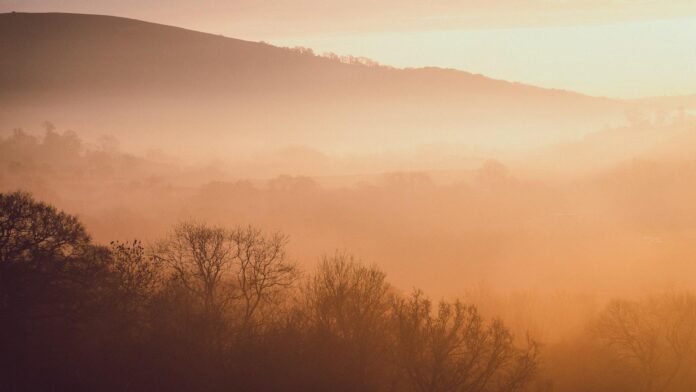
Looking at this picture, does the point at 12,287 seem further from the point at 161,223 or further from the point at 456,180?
the point at 456,180

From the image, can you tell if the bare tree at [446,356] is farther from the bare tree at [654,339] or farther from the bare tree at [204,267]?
the bare tree at [654,339]

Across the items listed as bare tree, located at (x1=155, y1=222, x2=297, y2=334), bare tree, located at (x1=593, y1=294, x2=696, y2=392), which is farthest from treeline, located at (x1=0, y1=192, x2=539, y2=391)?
bare tree, located at (x1=593, y1=294, x2=696, y2=392)

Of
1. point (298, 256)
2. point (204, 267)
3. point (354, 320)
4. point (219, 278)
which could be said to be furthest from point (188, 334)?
point (298, 256)

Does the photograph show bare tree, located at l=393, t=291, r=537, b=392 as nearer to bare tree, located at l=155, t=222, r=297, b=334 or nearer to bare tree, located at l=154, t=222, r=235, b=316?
bare tree, located at l=155, t=222, r=297, b=334

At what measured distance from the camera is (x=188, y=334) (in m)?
26.4

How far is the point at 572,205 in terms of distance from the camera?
14500cm

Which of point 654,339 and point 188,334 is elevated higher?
point 654,339

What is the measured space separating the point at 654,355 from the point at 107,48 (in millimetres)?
166513

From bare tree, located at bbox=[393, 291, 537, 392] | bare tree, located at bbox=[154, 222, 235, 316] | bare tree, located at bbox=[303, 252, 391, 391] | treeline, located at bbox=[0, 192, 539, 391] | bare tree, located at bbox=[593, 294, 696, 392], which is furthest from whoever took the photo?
bare tree, located at bbox=[593, 294, 696, 392]

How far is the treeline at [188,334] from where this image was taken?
24.2 m

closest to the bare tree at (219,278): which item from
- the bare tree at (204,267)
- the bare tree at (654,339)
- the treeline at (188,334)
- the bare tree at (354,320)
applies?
the bare tree at (204,267)

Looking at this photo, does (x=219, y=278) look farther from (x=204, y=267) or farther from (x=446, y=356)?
(x=446, y=356)

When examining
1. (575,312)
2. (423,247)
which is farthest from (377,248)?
(575,312)

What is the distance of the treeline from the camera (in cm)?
2422
